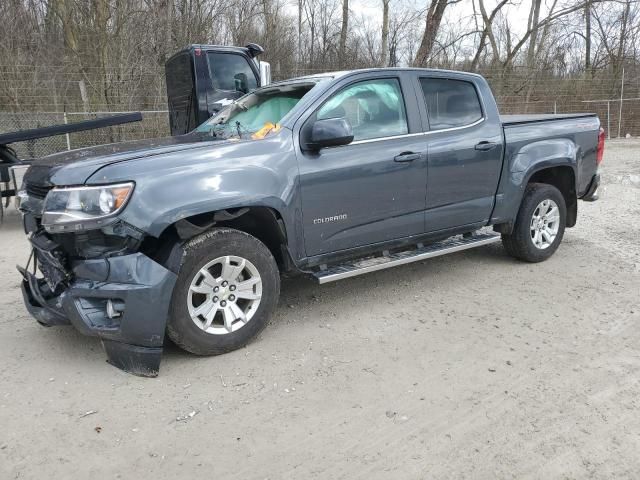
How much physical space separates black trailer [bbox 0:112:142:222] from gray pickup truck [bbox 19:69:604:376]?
3.13m

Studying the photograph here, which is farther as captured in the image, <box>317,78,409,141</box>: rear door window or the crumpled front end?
<box>317,78,409,141</box>: rear door window

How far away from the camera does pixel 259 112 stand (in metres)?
4.56

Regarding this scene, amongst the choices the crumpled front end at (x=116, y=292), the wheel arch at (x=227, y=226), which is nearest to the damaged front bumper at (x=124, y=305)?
the crumpled front end at (x=116, y=292)

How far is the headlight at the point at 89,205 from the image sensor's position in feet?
10.6

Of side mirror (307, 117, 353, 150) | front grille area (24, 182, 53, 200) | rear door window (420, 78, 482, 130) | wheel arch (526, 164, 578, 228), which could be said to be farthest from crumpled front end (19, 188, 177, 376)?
wheel arch (526, 164, 578, 228)

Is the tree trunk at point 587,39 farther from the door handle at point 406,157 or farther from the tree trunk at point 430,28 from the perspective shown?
the door handle at point 406,157

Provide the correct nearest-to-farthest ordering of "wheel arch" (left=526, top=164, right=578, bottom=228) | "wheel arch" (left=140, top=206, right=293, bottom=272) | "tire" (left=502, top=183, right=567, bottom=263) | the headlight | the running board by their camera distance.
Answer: the headlight, "wheel arch" (left=140, top=206, right=293, bottom=272), the running board, "tire" (left=502, top=183, right=567, bottom=263), "wheel arch" (left=526, top=164, right=578, bottom=228)

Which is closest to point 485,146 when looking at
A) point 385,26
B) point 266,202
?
point 266,202

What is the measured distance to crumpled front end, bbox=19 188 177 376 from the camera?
10.7 ft

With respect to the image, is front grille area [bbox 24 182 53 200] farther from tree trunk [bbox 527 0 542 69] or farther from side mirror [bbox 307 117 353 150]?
tree trunk [bbox 527 0 542 69]

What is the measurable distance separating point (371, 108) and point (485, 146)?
122cm

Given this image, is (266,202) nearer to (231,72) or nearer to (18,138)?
(231,72)

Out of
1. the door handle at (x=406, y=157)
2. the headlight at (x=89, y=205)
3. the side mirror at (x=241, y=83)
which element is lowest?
the headlight at (x=89, y=205)

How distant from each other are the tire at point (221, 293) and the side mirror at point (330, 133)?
82 cm
